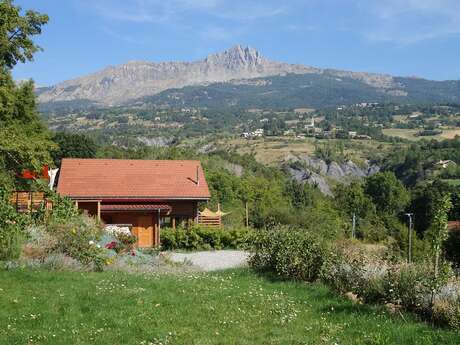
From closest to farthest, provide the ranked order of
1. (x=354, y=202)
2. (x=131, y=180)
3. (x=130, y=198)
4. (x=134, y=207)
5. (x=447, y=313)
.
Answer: (x=447, y=313), (x=134, y=207), (x=130, y=198), (x=131, y=180), (x=354, y=202)

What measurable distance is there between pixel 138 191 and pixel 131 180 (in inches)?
44.8

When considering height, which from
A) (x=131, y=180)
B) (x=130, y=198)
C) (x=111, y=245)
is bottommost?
(x=130, y=198)

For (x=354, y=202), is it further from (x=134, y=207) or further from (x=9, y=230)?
(x=9, y=230)

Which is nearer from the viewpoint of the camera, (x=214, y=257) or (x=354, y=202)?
(x=214, y=257)

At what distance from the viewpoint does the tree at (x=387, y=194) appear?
236 ft

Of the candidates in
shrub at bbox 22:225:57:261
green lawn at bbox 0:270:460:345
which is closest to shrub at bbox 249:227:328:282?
green lawn at bbox 0:270:460:345

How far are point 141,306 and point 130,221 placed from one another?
21205 millimetres

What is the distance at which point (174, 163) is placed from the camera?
3281 cm

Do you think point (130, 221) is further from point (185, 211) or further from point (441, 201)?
point (441, 201)

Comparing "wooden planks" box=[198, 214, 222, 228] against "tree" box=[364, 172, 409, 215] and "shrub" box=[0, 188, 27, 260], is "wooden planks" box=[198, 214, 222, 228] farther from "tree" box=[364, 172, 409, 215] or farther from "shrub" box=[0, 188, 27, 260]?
"tree" box=[364, 172, 409, 215]

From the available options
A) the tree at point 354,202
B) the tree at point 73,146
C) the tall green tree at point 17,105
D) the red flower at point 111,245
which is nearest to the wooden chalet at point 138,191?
the tall green tree at point 17,105

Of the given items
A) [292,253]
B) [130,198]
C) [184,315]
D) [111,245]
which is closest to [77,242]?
[111,245]

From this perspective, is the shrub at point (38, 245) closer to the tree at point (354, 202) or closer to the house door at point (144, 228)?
the house door at point (144, 228)

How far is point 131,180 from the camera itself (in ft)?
103
